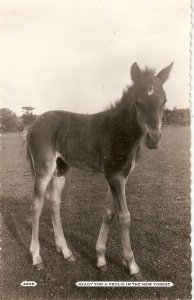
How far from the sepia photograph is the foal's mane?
11 millimetres

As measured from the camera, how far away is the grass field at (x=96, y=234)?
3912mm

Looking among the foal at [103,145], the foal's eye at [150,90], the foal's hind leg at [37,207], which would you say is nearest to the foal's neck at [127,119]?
the foal at [103,145]

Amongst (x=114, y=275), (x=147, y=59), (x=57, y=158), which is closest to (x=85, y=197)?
(x=57, y=158)

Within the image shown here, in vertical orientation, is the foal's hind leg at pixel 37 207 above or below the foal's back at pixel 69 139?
below

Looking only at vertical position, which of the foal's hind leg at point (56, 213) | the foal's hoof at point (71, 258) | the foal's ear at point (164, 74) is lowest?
the foal's hoof at point (71, 258)

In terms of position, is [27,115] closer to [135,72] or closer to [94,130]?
[94,130]

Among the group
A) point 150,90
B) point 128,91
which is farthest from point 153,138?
point 128,91

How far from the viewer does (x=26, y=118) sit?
4.73m

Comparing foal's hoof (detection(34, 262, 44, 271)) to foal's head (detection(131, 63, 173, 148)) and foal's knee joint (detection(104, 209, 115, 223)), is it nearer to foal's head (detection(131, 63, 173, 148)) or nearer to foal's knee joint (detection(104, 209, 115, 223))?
foal's knee joint (detection(104, 209, 115, 223))

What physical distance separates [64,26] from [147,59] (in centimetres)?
108

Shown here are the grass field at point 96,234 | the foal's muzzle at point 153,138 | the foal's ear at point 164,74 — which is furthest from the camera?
the grass field at point 96,234

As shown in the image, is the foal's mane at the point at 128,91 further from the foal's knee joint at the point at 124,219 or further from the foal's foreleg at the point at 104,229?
the foal's knee joint at the point at 124,219

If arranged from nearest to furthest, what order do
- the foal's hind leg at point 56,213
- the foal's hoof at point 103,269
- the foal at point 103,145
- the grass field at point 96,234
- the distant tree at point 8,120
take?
the foal at point 103,145 → the grass field at point 96,234 → the foal's hoof at point 103,269 → the foal's hind leg at point 56,213 → the distant tree at point 8,120

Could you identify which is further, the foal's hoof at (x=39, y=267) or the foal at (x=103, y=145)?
the foal's hoof at (x=39, y=267)
